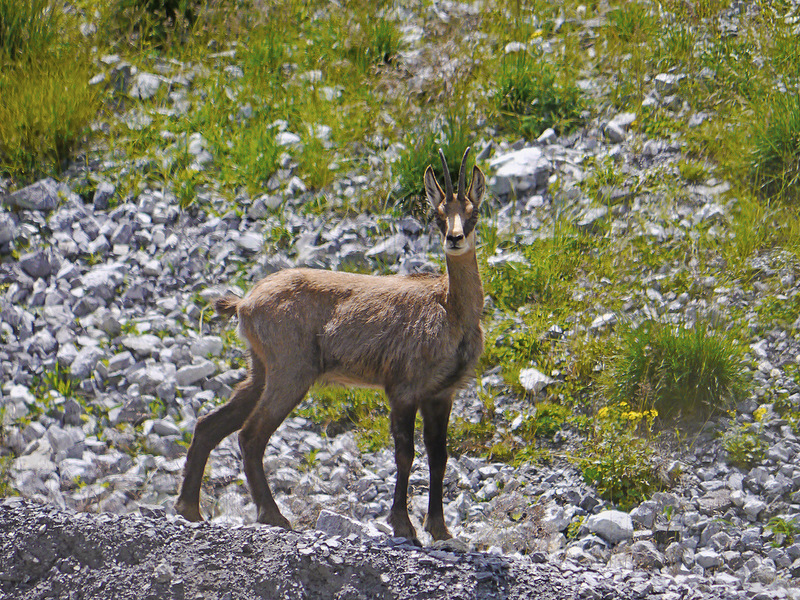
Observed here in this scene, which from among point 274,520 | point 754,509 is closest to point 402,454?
point 274,520

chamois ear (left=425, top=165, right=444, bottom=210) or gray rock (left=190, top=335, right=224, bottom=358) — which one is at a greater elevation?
chamois ear (left=425, top=165, right=444, bottom=210)

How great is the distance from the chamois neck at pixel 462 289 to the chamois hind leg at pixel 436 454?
54 centimetres

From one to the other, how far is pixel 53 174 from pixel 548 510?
5743mm

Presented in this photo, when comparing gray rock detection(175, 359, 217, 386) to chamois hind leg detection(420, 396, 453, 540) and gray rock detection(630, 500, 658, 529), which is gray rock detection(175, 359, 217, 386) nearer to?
chamois hind leg detection(420, 396, 453, 540)

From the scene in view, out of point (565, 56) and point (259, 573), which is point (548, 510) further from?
point (565, 56)

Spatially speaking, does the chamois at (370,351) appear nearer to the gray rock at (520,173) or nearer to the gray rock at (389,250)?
the gray rock at (389,250)

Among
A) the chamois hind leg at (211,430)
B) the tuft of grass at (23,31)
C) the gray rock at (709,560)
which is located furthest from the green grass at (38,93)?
the gray rock at (709,560)

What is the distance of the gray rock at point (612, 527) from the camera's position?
213 inches

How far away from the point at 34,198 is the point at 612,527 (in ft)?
19.3

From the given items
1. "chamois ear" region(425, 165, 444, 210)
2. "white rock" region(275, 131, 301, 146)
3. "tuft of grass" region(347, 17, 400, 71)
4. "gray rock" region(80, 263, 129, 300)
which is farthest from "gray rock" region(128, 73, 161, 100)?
"chamois ear" region(425, 165, 444, 210)

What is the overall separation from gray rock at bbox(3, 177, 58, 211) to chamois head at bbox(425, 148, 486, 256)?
424 cm

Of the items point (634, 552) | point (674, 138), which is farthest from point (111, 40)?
point (634, 552)

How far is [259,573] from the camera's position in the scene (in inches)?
176

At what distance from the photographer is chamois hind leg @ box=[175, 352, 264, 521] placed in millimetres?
5816
